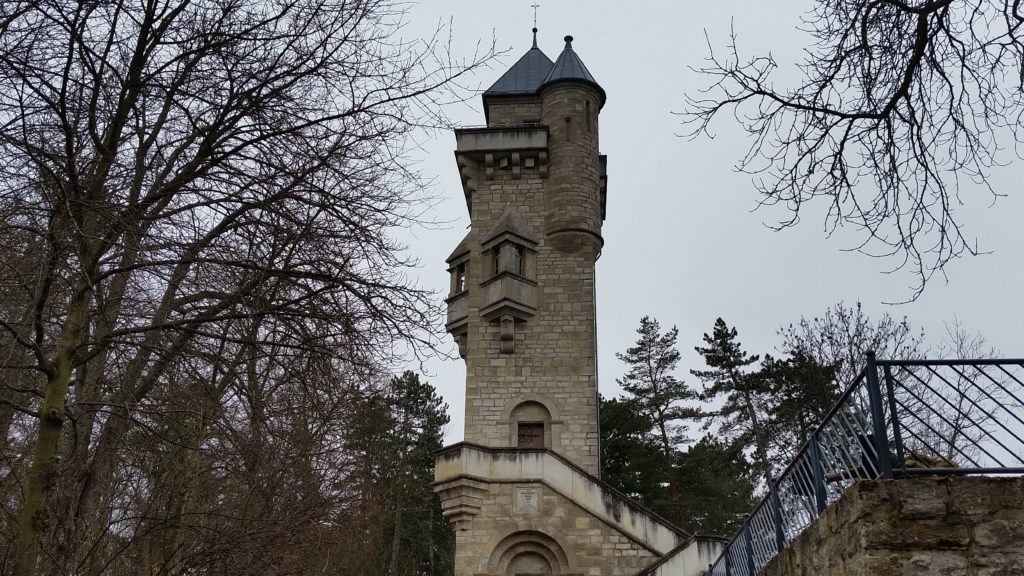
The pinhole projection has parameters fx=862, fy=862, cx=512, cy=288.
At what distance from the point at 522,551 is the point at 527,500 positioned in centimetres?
94

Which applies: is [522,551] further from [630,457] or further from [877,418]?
[630,457]

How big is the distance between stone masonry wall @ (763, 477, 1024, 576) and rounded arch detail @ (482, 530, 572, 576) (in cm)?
1171

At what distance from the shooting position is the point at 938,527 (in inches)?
160

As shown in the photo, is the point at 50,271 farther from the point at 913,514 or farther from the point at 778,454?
the point at 778,454

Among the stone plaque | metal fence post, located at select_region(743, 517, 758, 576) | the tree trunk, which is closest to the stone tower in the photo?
the stone plaque

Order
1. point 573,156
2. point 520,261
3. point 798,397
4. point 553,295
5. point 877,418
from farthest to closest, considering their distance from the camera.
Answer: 1. point 798,397
2. point 573,156
3. point 520,261
4. point 553,295
5. point 877,418

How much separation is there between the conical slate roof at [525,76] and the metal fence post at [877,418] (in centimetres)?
1923

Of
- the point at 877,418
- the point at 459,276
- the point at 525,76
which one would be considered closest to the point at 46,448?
the point at 877,418

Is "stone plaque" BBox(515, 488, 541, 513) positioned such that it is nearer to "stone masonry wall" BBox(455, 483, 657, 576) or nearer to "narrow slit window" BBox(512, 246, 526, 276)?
"stone masonry wall" BBox(455, 483, 657, 576)

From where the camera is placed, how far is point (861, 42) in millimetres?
5266

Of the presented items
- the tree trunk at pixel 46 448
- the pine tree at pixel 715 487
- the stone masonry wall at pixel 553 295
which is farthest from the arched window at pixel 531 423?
the tree trunk at pixel 46 448

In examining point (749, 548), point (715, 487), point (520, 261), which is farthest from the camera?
point (715, 487)

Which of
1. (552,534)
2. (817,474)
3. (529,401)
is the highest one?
(529,401)

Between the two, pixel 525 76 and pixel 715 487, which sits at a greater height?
pixel 525 76
